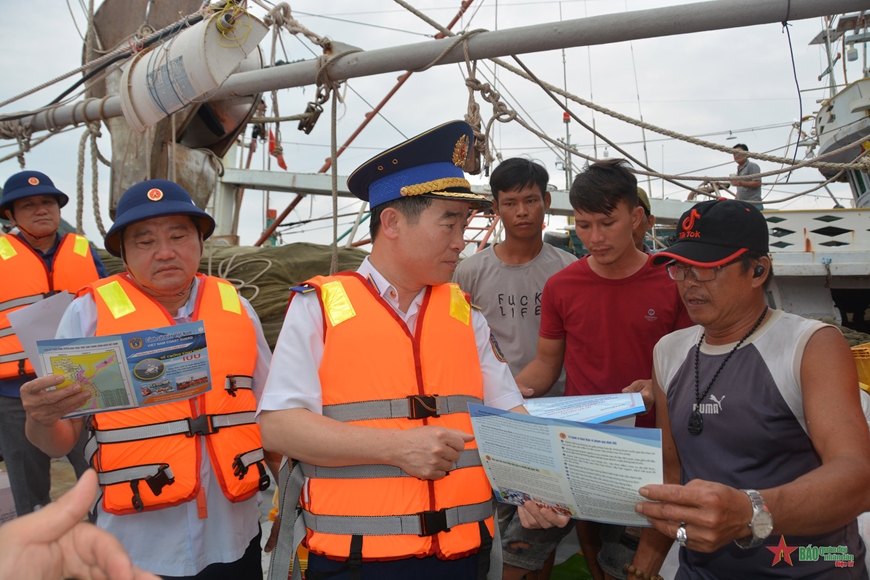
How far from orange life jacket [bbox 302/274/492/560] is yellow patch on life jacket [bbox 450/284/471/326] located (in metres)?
0.07

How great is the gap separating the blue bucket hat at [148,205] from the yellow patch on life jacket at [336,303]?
2.65 feet

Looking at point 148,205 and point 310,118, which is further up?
point 310,118

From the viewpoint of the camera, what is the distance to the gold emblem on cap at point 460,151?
2.00 metres

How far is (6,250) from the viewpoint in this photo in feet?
12.1

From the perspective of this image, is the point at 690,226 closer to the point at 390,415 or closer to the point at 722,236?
the point at 722,236

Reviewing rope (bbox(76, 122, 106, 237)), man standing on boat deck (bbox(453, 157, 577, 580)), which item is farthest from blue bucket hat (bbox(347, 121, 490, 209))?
rope (bbox(76, 122, 106, 237))

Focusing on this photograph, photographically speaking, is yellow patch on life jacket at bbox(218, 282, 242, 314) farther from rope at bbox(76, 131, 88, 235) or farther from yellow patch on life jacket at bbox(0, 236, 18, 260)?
rope at bbox(76, 131, 88, 235)

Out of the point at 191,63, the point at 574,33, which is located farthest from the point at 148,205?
the point at 574,33

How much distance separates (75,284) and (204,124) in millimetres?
2321

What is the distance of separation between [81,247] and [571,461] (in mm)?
3736

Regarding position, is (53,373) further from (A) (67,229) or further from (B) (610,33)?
(A) (67,229)

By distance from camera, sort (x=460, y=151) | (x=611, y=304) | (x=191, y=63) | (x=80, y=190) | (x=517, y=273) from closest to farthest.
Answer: (x=460, y=151), (x=611, y=304), (x=517, y=273), (x=191, y=63), (x=80, y=190)

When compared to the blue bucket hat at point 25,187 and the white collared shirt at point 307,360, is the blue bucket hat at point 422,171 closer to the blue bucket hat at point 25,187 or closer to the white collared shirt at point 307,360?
the white collared shirt at point 307,360
